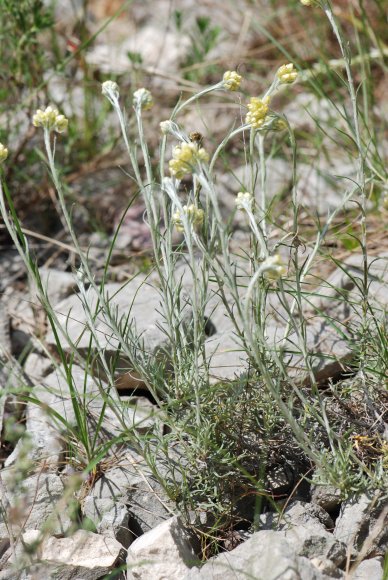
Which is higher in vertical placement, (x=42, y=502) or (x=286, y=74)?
(x=286, y=74)

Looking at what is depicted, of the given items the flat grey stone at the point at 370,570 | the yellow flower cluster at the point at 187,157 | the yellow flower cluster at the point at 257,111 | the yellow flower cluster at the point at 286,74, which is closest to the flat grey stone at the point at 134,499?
the flat grey stone at the point at 370,570

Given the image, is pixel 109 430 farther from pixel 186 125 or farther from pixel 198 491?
pixel 186 125

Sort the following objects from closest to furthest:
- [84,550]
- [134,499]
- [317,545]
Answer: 1. [317,545]
2. [84,550]
3. [134,499]

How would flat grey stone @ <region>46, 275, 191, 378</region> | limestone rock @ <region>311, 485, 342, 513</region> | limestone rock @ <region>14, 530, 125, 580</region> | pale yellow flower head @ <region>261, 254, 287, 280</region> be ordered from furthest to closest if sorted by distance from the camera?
flat grey stone @ <region>46, 275, 191, 378</region> → limestone rock @ <region>311, 485, 342, 513</region> → limestone rock @ <region>14, 530, 125, 580</region> → pale yellow flower head @ <region>261, 254, 287, 280</region>

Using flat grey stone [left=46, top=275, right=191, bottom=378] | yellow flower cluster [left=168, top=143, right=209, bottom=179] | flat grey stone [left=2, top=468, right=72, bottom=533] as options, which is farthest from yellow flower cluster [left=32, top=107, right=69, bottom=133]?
flat grey stone [left=2, top=468, right=72, bottom=533]

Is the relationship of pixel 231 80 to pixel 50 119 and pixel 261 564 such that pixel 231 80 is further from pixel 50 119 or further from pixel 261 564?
pixel 261 564

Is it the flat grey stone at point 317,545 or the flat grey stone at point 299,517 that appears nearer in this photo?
the flat grey stone at point 317,545

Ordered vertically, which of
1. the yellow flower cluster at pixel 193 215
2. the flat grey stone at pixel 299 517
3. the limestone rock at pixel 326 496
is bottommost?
the flat grey stone at pixel 299 517

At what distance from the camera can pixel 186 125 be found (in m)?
3.85

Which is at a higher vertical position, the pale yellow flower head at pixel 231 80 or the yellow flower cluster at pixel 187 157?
the pale yellow flower head at pixel 231 80

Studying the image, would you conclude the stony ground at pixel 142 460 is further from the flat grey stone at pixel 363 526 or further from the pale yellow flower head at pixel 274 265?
the pale yellow flower head at pixel 274 265

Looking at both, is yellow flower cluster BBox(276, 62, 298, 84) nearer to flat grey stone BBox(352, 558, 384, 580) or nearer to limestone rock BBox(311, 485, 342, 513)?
limestone rock BBox(311, 485, 342, 513)

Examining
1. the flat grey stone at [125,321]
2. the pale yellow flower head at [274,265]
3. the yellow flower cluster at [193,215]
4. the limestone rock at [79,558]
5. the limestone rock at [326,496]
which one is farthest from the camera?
the flat grey stone at [125,321]

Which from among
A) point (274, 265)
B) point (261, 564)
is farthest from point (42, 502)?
point (274, 265)
